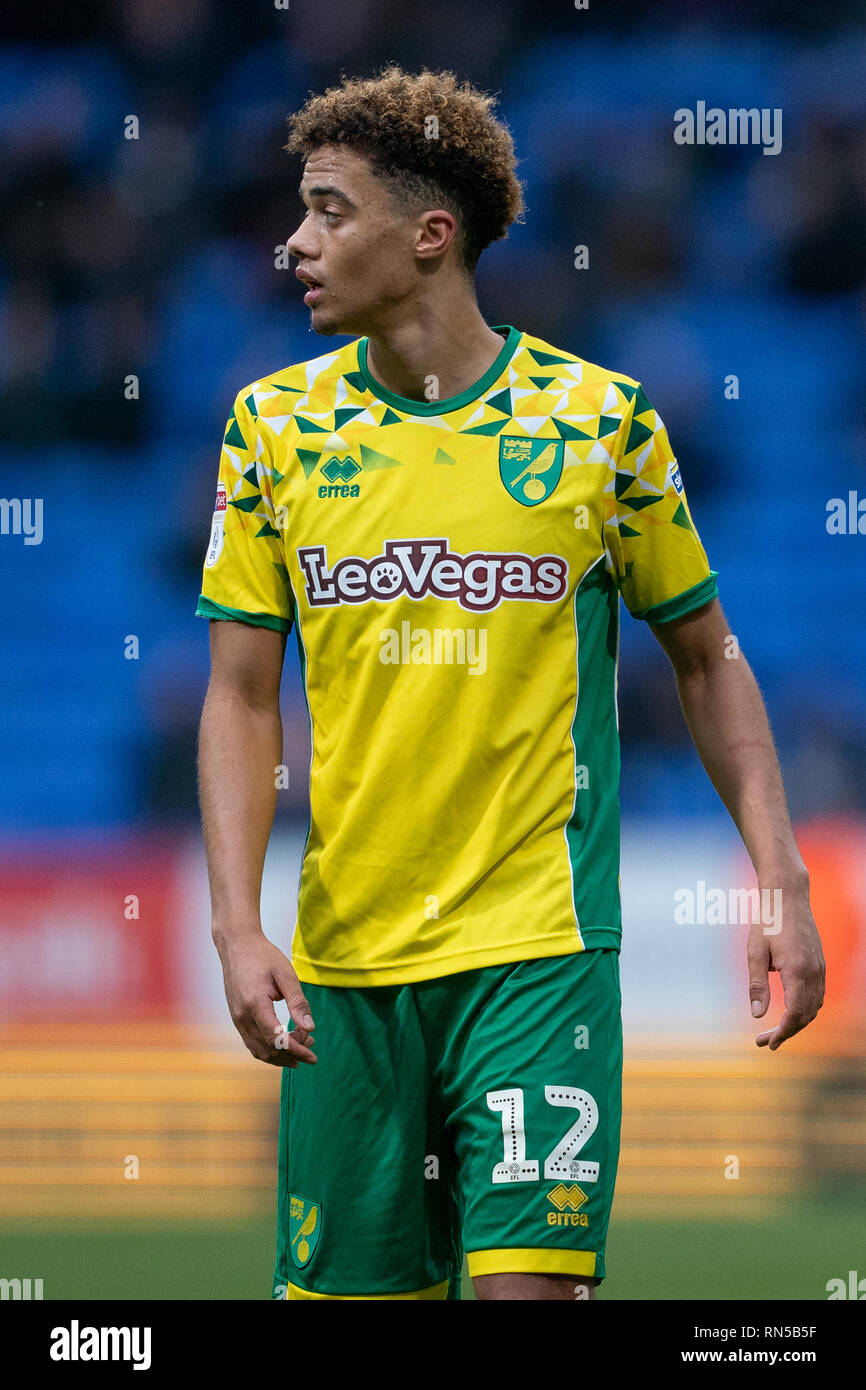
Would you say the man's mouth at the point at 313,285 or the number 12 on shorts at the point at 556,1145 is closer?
the number 12 on shorts at the point at 556,1145

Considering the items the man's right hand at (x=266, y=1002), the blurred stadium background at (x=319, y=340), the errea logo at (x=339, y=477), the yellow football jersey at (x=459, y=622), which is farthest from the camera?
the blurred stadium background at (x=319, y=340)

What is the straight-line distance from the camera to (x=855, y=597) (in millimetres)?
7055

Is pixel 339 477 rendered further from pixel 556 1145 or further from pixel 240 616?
pixel 556 1145

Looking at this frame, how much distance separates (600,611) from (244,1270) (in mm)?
2800

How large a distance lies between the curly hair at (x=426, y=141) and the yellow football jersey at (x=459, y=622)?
279 millimetres

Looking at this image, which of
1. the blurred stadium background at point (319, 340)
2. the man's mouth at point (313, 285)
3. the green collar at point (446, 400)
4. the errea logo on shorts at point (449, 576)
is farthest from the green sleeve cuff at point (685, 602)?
the blurred stadium background at point (319, 340)

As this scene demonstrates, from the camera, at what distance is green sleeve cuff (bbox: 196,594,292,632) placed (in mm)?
2668

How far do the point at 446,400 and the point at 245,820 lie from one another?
27.2 inches

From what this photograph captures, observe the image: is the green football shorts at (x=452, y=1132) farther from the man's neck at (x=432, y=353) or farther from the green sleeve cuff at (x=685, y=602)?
the man's neck at (x=432, y=353)

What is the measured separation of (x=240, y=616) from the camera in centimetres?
267

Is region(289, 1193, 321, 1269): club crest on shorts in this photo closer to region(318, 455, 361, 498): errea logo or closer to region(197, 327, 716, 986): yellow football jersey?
region(197, 327, 716, 986): yellow football jersey

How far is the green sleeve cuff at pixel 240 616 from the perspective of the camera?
267 centimetres

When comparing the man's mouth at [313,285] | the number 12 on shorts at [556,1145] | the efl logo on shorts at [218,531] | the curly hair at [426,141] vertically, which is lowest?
the number 12 on shorts at [556,1145]

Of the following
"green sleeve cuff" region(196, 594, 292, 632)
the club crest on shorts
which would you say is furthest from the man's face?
the club crest on shorts
